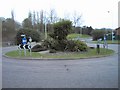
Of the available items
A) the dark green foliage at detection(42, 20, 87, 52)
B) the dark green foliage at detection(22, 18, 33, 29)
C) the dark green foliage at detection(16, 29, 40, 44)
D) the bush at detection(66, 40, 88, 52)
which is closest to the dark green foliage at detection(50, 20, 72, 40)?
Answer: the dark green foliage at detection(42, 20, 87, 52)

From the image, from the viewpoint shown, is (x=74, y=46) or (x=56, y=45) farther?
(x=56, y=45)

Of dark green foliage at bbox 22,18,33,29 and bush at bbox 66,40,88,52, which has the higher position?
dark green foliage at bbox 22,18,33,29

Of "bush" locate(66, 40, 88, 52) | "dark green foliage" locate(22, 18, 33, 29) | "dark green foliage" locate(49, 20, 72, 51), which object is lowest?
"bush" locate(66, 40, 88, 52)

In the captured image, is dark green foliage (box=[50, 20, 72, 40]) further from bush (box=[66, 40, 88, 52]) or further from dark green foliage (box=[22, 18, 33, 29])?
dark green foliage (box=[22, 18, 33, 29])

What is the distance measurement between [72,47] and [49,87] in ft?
55.7

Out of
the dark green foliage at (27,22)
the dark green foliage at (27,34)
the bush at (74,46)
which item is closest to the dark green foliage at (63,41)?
the bush at (74,46)

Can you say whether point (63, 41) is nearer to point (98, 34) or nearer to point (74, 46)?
point (74, 46)

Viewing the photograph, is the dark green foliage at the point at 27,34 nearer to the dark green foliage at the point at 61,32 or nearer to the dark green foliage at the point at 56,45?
the dark green foliage at the point at 56,45

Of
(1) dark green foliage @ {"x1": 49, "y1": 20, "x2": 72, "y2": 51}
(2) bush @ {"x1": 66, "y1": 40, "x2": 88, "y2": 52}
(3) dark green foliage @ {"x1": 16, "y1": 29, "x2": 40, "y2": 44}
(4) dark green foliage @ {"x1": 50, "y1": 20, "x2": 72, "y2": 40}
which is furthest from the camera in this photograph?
A: (3) dark green foliage @ {"x1": 16, "y1": 29, "x2": 40, "y2": 44}

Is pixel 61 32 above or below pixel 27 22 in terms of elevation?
below

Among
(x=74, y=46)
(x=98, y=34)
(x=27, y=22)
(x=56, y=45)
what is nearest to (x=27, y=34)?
(x=27, y=22)

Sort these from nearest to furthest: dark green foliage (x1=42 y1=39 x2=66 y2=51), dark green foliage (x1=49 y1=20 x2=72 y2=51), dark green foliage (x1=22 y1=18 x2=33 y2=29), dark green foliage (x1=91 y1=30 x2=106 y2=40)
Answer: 1. dark green foliage (x1=42 y1=39 x2=66 y2=51)
2. dark green foliage (x1=49 y1=20 x2=72 y2=51)
3. dark green foliage (x1=22 y1=18 x2=33 y2=29)
4. dark green foliage (x1=91 y1=30 x2=106 y2=40)

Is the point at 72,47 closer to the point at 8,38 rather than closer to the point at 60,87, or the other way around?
the point at 60,87

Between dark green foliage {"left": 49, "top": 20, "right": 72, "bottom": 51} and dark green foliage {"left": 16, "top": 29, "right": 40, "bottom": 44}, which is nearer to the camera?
dark green foliage {"left": 49, "top": 20, "right": 72, "bottom": 51}
